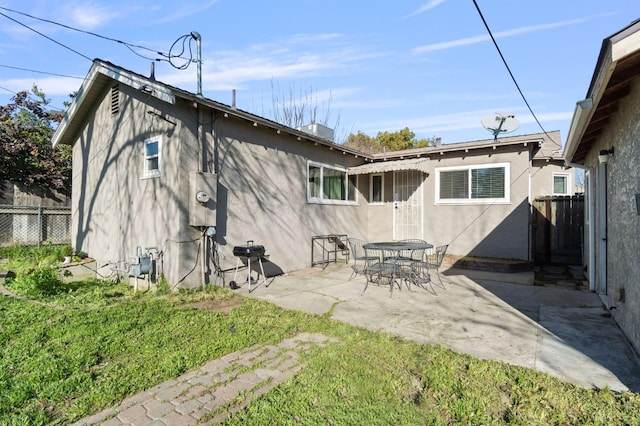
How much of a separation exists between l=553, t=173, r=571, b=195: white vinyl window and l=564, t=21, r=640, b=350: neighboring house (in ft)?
26.8

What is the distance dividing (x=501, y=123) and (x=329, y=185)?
5.74 m

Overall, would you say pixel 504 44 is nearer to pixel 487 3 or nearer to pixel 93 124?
pixel 487 3

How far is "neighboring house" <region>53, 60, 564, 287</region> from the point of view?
7004 mm

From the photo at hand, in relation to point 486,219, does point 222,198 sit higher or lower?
higher

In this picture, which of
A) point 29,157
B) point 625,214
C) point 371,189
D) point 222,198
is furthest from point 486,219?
point 29,157

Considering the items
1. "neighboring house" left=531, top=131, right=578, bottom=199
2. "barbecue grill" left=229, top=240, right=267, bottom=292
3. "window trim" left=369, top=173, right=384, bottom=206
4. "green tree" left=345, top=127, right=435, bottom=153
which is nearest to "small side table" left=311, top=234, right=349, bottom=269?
"window trim" left=369, top=173, right=384, bottom=206

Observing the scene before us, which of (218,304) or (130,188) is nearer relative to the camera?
(218,304)

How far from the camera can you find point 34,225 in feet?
38.8

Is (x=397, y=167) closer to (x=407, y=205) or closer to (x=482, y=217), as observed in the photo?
(x=407, y=205)

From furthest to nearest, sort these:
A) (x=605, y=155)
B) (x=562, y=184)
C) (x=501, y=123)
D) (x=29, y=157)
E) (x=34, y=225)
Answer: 1. (x=562, y=184)
2. (x=29, y=157)
3. (x=34, y=225)
4. (x=501, y=123)
5. (x=605, y=155)

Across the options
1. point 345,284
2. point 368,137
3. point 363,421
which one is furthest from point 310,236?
point 368,137

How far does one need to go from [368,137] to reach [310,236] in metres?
26.0

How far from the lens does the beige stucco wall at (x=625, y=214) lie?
3.77 m

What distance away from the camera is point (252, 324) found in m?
4.90
